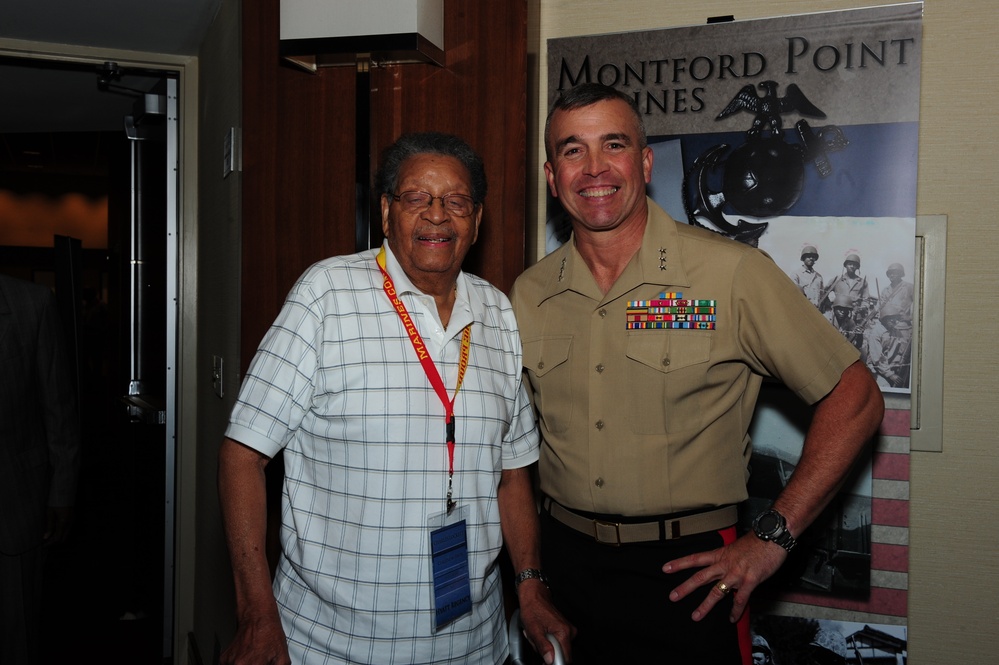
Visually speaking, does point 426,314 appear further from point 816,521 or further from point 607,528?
point 816,521

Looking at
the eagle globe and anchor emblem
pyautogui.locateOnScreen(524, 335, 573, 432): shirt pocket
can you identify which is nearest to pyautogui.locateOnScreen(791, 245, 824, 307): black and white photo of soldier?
the eagle globe and anchor emblem

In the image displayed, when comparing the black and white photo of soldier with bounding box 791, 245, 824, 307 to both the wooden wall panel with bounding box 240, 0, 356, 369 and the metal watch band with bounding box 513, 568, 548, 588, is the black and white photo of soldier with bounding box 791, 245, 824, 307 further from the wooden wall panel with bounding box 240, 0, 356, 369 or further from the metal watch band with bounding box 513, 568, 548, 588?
the wooden wall panel with bounding box 240, 0, 356, 369

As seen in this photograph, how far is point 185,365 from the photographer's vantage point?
3525 mm

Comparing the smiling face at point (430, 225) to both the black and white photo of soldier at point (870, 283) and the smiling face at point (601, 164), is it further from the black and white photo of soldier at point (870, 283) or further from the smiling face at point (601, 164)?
the black and white photo of soldier at point (870, 283)

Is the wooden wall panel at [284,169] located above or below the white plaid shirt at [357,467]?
above

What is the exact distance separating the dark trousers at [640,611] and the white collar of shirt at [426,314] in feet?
1.90

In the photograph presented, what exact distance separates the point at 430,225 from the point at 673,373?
2.12ft

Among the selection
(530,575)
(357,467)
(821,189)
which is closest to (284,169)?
(357,467)

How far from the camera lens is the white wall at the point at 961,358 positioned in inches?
84.3

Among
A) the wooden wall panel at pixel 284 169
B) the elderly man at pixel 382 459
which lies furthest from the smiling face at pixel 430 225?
the wooden wall panel at pixel 284 169

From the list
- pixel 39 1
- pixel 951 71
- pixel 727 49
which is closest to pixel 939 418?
pixel 951 71

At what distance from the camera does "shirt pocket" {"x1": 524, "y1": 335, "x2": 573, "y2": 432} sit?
1.86 metres

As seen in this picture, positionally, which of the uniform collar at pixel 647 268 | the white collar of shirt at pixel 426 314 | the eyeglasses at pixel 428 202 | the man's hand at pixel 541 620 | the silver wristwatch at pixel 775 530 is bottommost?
the man's hand at pixel 541 620

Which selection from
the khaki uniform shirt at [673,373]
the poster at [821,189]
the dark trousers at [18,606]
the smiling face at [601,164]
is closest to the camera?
the khaki uniform shirt at [673,373]
